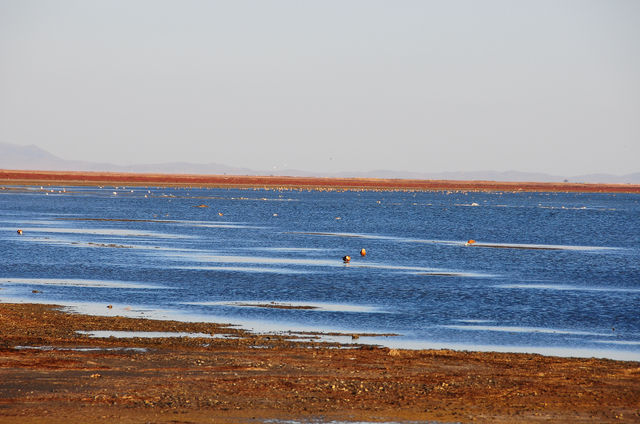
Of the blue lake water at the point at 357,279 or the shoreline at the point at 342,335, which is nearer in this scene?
the shoreline at the point at 342,335

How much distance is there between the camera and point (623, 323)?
28.2m

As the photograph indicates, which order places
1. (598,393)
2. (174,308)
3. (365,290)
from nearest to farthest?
1. (598,393)
2. (174,308)
3. (365,290)

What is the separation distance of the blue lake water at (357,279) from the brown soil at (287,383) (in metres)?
3.51

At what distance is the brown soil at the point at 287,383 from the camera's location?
605 inches

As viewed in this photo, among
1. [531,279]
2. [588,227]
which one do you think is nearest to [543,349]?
[531,279]

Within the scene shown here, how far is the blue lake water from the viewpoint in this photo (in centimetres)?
2670

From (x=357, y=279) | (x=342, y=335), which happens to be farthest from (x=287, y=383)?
(x=357, y=279)

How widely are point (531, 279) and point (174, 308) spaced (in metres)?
18.7

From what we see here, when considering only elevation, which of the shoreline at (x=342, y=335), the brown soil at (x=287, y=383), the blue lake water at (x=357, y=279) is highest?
the brown soil at (x=287, y=383)

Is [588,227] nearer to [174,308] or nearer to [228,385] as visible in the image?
[174,308]

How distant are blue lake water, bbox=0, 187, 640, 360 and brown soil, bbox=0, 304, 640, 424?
3512mm

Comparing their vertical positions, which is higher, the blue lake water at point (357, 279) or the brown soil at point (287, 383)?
the brown soil at point (287, 383)

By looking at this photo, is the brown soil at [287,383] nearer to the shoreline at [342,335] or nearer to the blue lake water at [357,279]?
the shoreline at [342,335]

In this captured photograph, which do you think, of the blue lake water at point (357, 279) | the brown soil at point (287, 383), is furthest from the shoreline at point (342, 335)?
the brown soil at point (287, 383)
